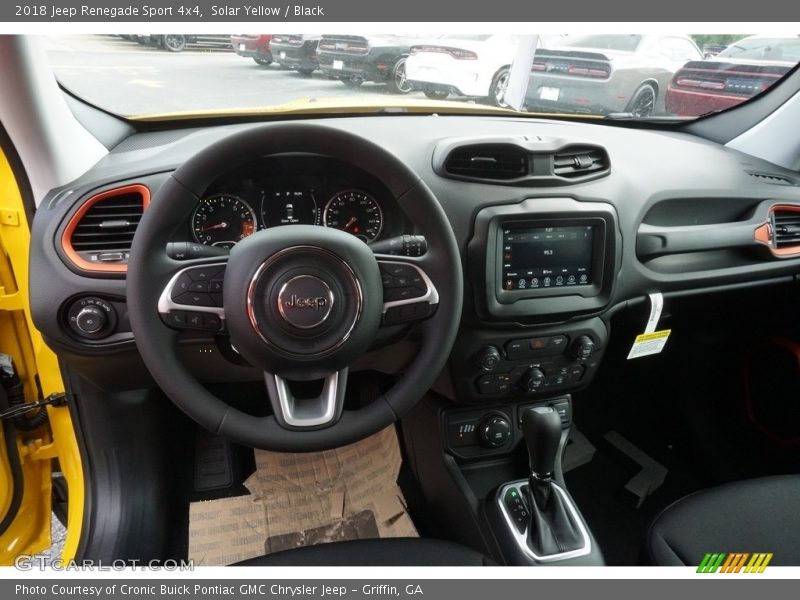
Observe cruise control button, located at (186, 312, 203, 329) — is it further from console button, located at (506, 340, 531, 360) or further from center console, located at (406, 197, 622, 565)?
console button, located at (506, 340, 531, 360)

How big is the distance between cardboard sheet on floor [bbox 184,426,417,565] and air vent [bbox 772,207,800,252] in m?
1.36

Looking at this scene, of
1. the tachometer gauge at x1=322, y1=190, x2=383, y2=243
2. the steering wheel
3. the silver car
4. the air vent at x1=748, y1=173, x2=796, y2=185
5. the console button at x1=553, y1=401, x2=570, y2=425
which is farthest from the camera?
the silver car

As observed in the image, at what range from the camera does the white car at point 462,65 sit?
1.67 metres

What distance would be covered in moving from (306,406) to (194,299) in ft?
0.91

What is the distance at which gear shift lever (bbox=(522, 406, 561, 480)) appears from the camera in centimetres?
150

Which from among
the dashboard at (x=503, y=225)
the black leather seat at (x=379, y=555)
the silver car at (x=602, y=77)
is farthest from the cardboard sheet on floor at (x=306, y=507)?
the silver car at (x=602, y=77)

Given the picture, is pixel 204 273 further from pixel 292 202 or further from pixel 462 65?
pixel 462 65

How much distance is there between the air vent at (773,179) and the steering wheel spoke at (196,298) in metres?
1.67

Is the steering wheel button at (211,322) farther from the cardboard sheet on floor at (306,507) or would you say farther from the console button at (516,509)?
the cardboard sheet on floor at (306,507)

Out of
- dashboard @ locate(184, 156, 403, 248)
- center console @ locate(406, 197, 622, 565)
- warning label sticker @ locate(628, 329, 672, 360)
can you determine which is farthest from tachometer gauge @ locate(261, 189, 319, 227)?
warning label sticker @ locate(628, 329, 672, 360)

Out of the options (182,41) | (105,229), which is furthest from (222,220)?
(182,41)

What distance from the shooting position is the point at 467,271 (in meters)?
1.41

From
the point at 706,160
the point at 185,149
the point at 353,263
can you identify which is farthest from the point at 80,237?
the point at 706,160

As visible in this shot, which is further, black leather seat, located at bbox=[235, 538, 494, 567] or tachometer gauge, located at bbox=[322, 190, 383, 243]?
tachometer gauge, located at bbox=[322, 190, 383, 243]
